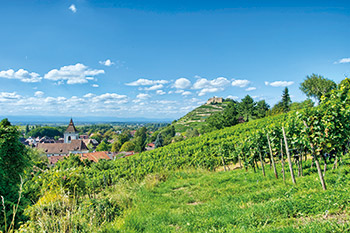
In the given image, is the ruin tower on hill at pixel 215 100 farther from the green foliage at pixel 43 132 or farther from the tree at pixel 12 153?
the tree at pixel 12 153

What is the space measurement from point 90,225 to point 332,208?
4605 mm

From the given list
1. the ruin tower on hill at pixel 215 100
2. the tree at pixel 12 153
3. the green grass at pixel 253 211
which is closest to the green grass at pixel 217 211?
the green grass at pixel 253 211

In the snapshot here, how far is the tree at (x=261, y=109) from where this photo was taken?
2337 inches

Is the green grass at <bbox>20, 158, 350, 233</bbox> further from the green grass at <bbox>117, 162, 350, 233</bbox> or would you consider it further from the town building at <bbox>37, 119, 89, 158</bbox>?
the town building at <bbox>37, 119, 89, 158</bbox>

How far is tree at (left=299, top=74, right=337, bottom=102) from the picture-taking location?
52.3m

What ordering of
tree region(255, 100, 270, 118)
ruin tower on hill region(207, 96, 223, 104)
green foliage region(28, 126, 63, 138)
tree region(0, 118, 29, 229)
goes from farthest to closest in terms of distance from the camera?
1. ruin tower on hill region(207, 96, 223, 104)
2. green foliage region(28, 126, 63, 138)
3. tree region(255, 100, 270, 118)
4. tree region(0, 118, 29, 229)

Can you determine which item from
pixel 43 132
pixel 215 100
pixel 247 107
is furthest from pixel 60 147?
pixel 215 100

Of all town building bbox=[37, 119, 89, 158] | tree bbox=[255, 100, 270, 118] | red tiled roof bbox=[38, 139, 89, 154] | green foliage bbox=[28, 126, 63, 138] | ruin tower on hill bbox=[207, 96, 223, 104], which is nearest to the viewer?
tree bbox=[255, 100, 270, 118]

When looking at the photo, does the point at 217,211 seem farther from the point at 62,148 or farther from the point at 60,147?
the point at 60,147

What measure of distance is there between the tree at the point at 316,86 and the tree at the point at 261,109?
1185 cm

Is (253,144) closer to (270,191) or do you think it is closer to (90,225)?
(270,191)

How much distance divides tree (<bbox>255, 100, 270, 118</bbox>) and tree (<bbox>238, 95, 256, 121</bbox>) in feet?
4.97

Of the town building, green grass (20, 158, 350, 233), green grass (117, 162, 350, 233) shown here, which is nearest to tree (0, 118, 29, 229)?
green grass (20, 158, 350, 233)

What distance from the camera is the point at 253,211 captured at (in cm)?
414
